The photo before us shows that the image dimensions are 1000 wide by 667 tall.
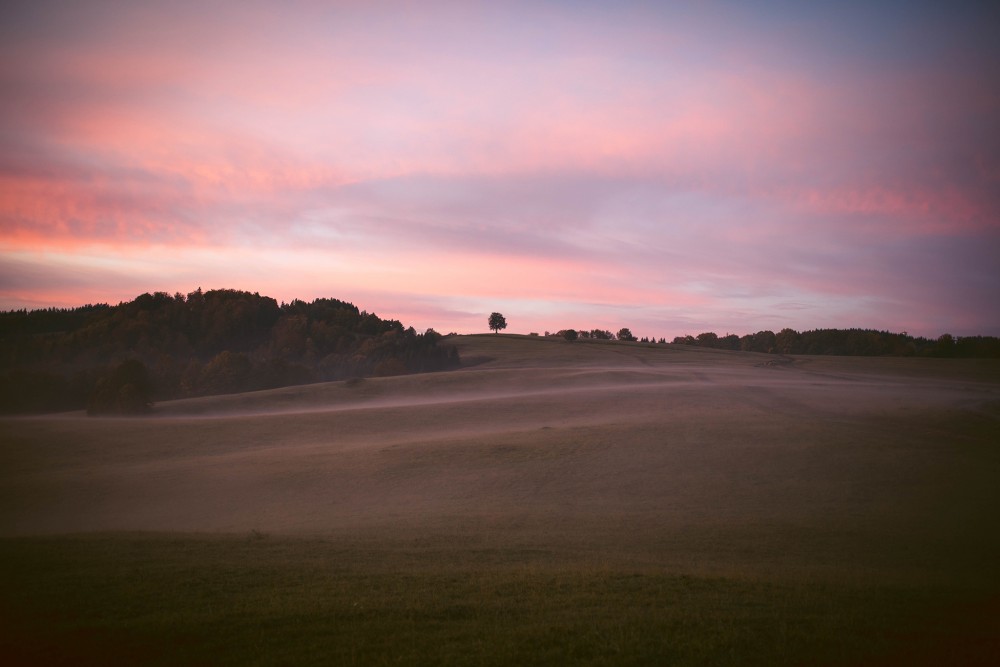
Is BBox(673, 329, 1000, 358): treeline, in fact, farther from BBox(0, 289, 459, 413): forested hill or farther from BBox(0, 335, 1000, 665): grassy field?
BBox(0, 289, 459, 413): forested hill

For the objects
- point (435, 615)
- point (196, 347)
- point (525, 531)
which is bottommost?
point (525, 531)

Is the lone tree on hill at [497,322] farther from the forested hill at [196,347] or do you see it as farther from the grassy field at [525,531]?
the grassy field at [525,531]

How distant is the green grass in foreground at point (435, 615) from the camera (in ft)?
24.2

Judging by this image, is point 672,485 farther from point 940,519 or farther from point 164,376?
point 164,376

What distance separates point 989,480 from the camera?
20672mm

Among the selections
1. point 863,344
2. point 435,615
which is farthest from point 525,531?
point 863,344

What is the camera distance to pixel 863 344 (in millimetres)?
87625

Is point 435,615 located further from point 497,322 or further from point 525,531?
point 497,322

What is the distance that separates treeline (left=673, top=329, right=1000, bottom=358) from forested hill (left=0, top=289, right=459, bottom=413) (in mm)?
51732

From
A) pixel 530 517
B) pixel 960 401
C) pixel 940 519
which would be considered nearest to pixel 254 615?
pixel 530 517

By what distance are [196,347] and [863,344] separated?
98.1 metres

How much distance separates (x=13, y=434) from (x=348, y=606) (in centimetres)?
3089

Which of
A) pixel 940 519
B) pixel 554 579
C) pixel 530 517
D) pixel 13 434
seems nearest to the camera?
pixel 554 579

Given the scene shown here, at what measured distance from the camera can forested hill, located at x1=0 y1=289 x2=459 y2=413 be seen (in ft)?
190
